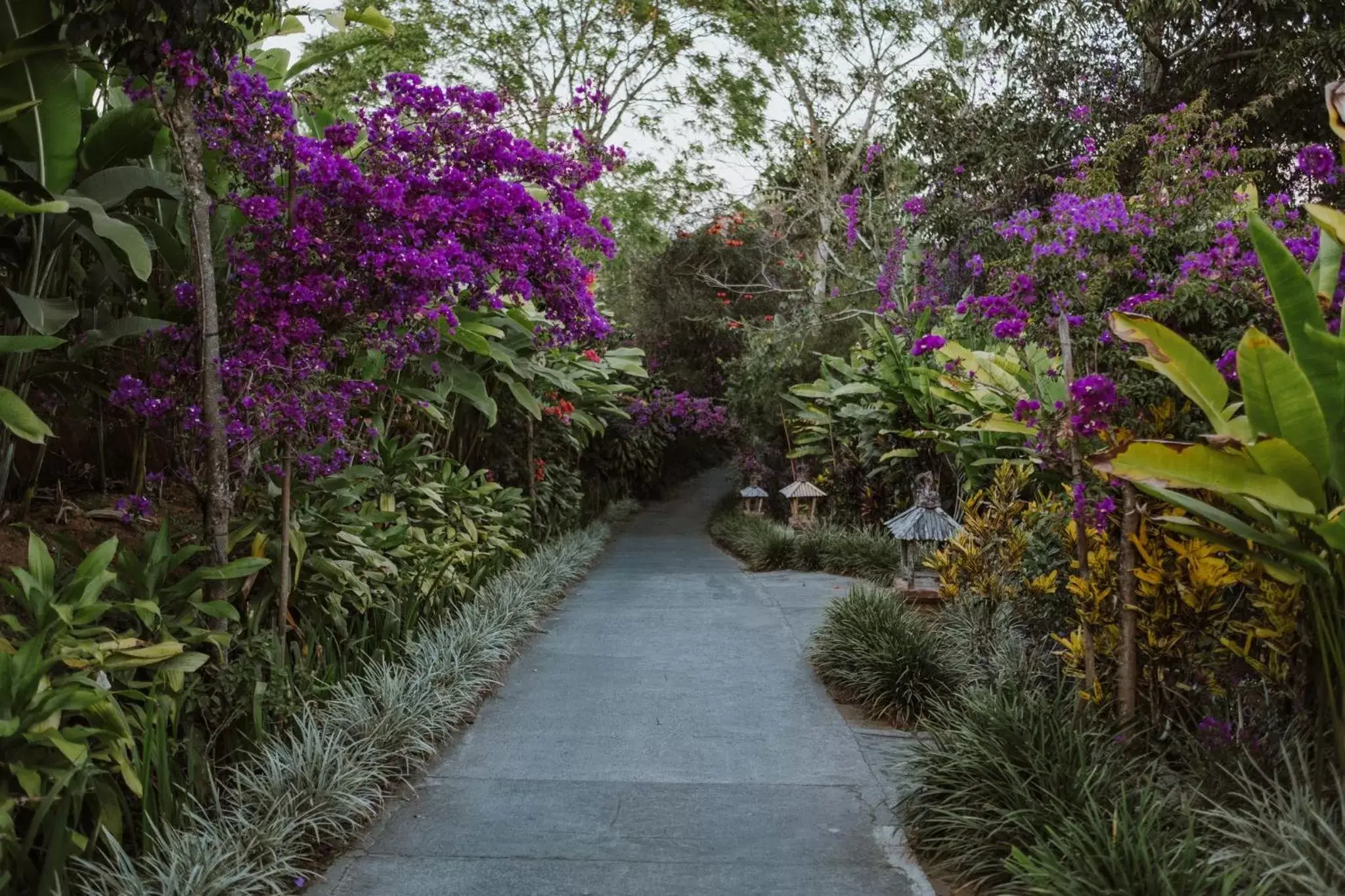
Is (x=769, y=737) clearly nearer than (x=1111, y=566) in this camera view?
No

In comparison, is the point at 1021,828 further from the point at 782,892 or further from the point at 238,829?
the point at 238,829

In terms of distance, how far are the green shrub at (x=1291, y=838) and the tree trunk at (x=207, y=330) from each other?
366 cm

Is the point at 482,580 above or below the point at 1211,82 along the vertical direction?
below

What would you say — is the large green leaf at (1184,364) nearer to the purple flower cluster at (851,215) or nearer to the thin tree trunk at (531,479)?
the thin tree trunk at (531,479)

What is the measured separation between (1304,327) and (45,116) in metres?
4.60

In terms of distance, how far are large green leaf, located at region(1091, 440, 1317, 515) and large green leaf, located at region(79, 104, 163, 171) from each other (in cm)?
392

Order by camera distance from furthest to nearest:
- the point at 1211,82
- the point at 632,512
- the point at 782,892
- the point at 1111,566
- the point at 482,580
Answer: the point at 632,512 → the point at 1211,82 → the point at 482,580 → the point at 1111,566 → the point at 782,892

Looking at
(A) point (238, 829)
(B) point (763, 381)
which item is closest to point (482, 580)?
(A) point (238, 829)

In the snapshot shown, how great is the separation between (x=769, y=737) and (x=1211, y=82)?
10253mm

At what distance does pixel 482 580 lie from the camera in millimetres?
8414

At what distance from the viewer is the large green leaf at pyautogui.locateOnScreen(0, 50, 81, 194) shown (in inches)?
171

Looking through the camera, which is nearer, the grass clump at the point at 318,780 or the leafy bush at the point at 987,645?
the grass clump at the point at 318,780

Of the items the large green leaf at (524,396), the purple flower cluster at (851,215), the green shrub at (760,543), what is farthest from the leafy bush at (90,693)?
the purple flower cluster at (851,215)

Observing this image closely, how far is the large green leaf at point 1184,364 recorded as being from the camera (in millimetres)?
3514
